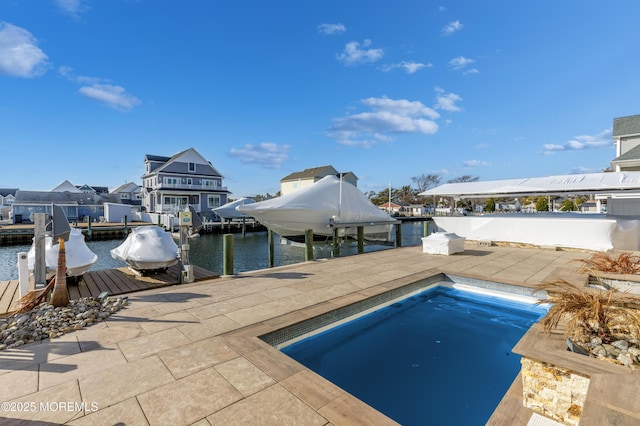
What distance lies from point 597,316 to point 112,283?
7.81 metres

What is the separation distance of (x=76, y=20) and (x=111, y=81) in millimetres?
8266

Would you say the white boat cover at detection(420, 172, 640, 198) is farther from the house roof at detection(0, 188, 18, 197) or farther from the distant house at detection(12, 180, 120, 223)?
the house roof at detection(0, 188, 18, 197)

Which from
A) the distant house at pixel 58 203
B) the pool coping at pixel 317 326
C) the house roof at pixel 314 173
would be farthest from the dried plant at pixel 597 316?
the distant house at pixel 58 203

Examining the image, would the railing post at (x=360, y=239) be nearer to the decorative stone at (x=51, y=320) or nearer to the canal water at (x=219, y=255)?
the canal water at (x=219, y=255)

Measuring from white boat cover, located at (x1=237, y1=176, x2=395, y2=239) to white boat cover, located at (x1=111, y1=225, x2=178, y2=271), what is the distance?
152 inches

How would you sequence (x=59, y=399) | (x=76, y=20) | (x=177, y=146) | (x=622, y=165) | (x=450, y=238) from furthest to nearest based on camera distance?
(x=177, y=146)
(x=622, y=165)
(x=76, y=20)
(x=450, y=238)
(x=59, y=399)

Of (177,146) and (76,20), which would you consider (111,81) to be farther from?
(177,146)

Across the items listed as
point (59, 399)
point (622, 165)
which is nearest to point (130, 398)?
point (59, 399)

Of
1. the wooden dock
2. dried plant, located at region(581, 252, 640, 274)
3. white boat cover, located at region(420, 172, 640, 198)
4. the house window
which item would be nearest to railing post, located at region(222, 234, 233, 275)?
the wooden dock

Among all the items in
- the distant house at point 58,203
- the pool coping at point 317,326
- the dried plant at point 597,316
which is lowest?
the pool coping at point 317,326

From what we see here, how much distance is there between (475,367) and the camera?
3807mm

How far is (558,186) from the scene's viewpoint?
1015cm

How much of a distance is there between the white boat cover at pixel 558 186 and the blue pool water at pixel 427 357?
697 cm

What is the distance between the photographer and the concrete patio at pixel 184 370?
205 centimetres
